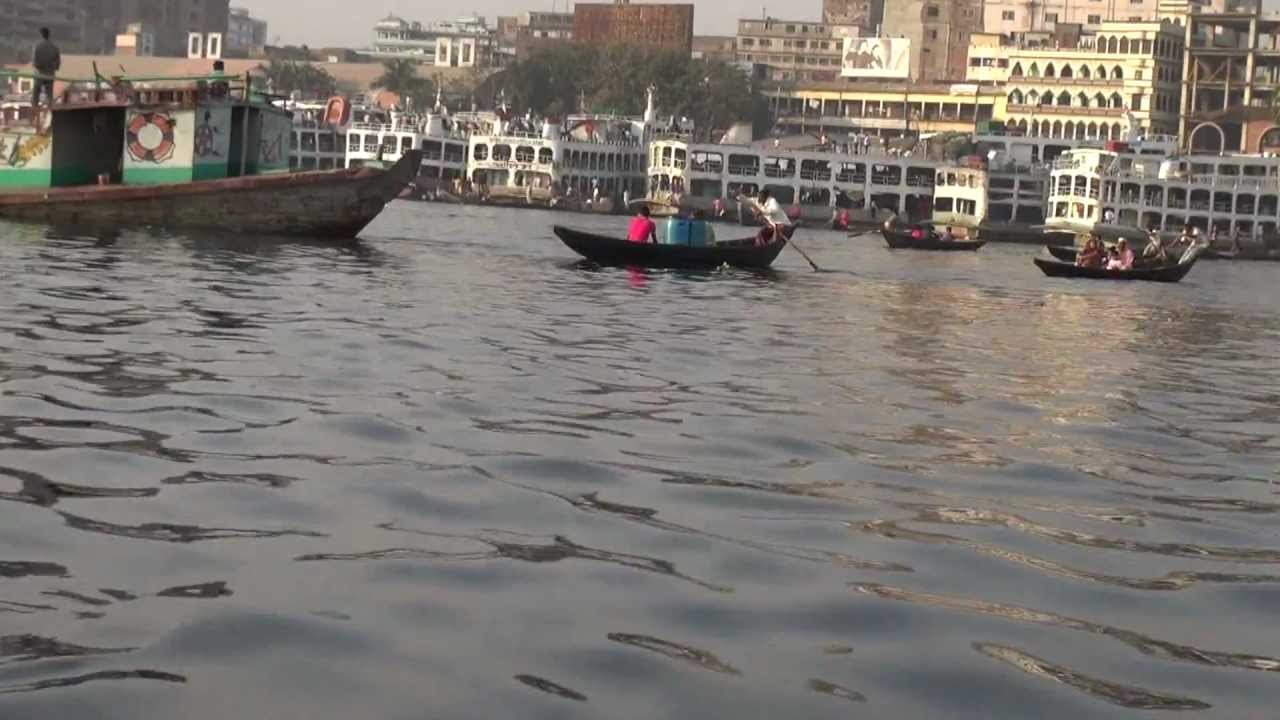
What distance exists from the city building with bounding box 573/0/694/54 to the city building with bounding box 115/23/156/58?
118ft

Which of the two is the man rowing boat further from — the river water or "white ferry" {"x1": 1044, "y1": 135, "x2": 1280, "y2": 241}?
"white ferry" {"x1": 1044, "y1": 135, "x2": 1280, "y2": 241}

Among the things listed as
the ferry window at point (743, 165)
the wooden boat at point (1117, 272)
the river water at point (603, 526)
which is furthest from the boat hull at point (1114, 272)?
the ferry window at point (743, 165)

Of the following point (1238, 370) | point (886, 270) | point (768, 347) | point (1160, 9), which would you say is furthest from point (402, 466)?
point (1160, 9)

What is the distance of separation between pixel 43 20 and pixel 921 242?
129m

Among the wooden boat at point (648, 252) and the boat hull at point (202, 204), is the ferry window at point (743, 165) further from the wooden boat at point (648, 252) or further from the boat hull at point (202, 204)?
the wooden boat at point (648, 252)

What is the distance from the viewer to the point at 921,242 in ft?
183

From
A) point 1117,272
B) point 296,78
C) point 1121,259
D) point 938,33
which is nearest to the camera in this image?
point 1117,272

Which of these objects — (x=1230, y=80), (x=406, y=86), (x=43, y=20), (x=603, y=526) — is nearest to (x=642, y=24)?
(x=406, y=86)

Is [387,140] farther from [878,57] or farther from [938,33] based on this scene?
[938,33]

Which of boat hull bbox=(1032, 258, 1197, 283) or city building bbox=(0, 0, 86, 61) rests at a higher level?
city building bbox=(0, 0, 86, 61)

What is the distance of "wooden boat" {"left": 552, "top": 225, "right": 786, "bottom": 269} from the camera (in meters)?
30.1

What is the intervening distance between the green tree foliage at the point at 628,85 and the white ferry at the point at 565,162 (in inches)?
445

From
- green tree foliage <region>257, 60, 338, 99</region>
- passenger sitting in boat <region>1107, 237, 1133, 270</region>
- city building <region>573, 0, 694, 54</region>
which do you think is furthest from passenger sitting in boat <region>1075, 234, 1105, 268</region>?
city building <region>573, 0, 694, 54</region>

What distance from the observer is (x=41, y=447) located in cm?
959
